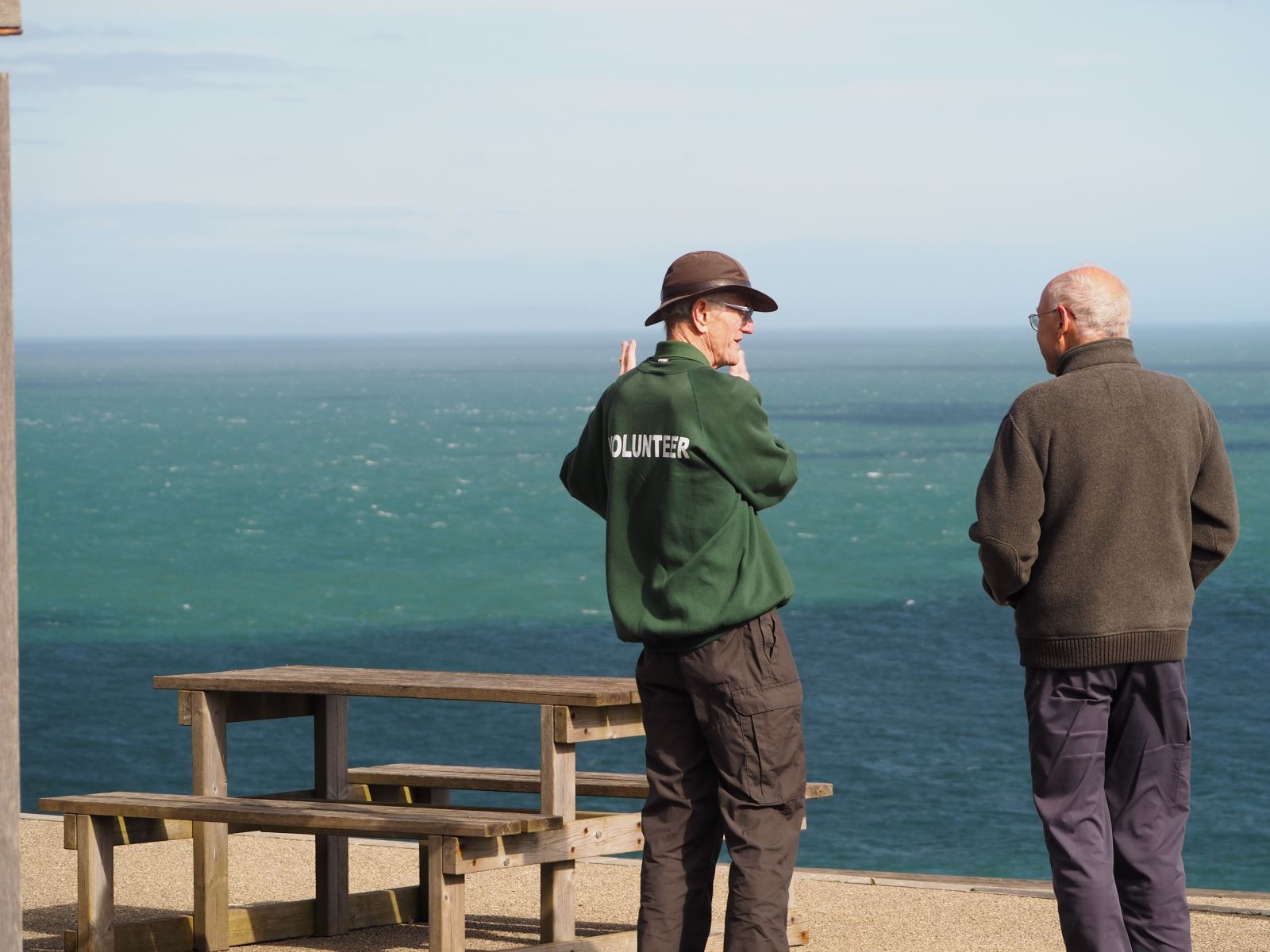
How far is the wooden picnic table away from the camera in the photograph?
17.2 feet

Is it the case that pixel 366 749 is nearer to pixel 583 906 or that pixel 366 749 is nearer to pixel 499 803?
pixel 499 803

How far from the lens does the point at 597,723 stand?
5324 mm

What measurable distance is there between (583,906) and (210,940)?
147 cm

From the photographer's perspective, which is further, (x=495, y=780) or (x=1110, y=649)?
(x=495, y=780)

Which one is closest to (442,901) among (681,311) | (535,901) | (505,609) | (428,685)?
(428,685)

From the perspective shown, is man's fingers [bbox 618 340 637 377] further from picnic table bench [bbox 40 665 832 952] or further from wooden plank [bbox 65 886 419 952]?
wooden plank [bbox 65 886 419 952]

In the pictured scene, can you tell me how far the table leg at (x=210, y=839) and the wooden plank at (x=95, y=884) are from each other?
27 cm

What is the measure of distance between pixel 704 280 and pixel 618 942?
7.07 feet

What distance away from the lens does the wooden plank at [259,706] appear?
5.91m

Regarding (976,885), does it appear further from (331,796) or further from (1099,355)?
(1099,355)

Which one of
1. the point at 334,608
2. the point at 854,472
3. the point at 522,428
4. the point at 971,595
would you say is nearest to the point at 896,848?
the point at 971,595

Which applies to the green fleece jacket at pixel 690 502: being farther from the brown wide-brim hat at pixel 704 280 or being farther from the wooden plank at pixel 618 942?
the wooden plank at pixel 618 942

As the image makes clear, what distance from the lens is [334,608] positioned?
50.8 m

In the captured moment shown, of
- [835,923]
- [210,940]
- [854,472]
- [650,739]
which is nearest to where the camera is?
[650,739]
